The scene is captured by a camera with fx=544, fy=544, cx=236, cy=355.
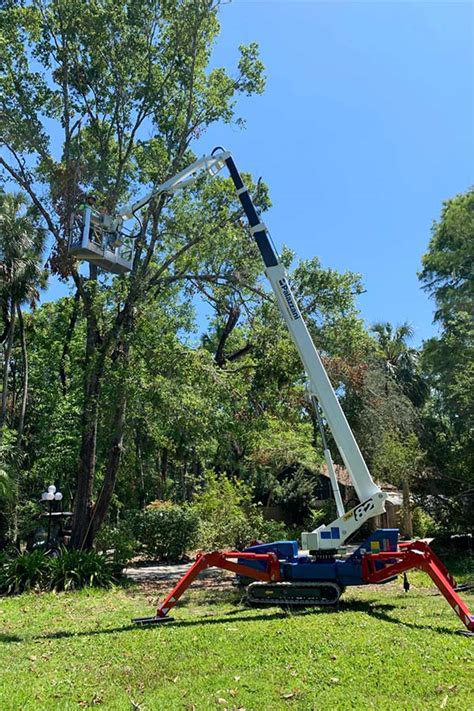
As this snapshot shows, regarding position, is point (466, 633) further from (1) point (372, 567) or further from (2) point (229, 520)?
(2) point (229, 520)

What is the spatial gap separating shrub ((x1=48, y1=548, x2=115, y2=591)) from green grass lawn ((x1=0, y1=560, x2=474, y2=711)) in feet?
9.14

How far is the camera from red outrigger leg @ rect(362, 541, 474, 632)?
6916 millimetres

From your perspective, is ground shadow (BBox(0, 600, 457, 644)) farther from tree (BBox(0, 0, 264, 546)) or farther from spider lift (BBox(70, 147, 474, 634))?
tree (BBox(0, 0, 264, 546))

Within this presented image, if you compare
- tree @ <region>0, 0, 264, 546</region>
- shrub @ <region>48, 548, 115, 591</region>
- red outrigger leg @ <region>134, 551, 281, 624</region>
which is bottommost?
red outrigger leg @ <region>134, 551, 281, 624</region>

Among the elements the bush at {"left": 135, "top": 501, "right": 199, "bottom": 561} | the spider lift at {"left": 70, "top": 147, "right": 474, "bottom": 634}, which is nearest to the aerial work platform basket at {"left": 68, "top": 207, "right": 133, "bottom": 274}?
the spider lift at {"left": 70, "top": 147, "right": 474, "bottom": 634}

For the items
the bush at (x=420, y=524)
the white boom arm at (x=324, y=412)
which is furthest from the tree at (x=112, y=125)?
the bush at (x=420, y=524)

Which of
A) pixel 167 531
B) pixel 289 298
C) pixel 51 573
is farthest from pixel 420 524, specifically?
pixel 289 298

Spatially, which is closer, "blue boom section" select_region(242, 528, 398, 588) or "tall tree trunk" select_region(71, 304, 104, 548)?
"blue boom section" select_region(242, 528, 398, 588)

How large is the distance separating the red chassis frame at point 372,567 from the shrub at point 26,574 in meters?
4.92

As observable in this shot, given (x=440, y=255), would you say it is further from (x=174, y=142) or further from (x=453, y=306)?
(x=174, y=142)

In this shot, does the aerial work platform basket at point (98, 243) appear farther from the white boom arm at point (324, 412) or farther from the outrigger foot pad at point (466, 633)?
the outrigger foot pad at point (466, 633)

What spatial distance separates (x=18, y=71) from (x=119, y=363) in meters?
8.84

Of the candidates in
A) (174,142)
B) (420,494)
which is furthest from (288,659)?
(174,142)

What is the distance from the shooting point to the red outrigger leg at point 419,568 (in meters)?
6.92
